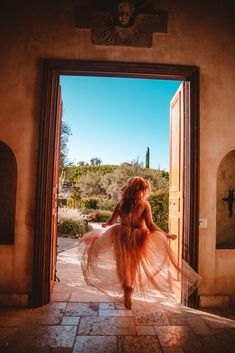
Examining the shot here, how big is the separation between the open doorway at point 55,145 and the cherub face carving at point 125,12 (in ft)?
2.02

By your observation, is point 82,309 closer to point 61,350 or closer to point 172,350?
point 61,350

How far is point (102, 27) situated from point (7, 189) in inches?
108

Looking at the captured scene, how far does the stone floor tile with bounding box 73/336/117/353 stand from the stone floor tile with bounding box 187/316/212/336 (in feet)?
2.99

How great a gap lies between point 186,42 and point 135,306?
3.75 m

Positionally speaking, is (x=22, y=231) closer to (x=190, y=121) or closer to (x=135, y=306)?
(x=135, y=306)

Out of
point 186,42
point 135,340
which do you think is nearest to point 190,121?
point 186,42

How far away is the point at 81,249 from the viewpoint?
354 cm

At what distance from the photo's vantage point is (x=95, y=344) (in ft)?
8.96

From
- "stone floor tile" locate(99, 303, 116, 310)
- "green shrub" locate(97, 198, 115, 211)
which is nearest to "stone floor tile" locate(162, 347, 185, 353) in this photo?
"stone floor tile" locate(99, 303, 116, 310)

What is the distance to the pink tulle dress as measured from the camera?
3.33 metres

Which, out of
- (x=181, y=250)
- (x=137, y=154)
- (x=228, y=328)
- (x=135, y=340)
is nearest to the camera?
(x=135, y=340)

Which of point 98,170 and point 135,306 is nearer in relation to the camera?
point 135,306

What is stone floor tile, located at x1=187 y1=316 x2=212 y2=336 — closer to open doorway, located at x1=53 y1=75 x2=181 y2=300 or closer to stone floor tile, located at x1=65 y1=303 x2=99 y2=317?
stone floor tile, located at x1=65 y1=303 x2=99 y2=317

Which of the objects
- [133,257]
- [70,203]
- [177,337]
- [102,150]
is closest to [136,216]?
Result: [133,257]
